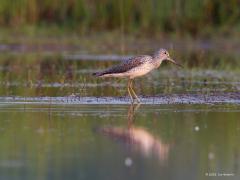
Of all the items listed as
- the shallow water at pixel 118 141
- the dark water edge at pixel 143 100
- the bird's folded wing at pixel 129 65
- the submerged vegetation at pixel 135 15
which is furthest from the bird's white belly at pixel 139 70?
the submerged vegetation at pixel 135 15

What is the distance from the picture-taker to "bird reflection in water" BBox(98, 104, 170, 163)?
32.1 feet

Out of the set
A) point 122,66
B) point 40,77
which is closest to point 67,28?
point 40,77

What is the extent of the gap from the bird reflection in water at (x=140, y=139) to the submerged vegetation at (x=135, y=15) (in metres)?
11.9

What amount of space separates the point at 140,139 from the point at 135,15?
13.5 meters

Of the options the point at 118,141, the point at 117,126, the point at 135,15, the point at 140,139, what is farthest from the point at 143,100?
the point at 135,15

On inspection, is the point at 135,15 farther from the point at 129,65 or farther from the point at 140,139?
the point at 140,139

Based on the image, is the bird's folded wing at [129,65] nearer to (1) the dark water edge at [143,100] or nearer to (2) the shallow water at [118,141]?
(1) the dark water edge at [143,100]

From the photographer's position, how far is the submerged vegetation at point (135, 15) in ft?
76.8

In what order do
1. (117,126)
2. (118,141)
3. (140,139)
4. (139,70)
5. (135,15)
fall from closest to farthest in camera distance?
1. (118,141)
2. (140,139)
3. (117,126)
4. (139,70)
5. (135,15)

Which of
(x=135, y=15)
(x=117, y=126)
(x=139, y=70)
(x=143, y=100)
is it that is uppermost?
(x=135, y=15)

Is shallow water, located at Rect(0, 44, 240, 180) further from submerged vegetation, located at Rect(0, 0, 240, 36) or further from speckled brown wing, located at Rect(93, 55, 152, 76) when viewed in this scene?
submerged vegetation, located at Rect(0, 0, 240, 36)

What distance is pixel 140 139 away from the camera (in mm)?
10492

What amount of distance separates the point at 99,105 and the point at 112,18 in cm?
1069

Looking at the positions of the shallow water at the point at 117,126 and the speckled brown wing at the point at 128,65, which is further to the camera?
the speckled brown wing at the point at 128,65
